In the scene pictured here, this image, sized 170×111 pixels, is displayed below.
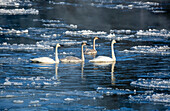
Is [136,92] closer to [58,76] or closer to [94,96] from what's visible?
[94,96]

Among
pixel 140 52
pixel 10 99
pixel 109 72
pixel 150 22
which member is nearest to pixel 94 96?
pixel 10 99

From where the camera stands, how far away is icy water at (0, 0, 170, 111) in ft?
45.1

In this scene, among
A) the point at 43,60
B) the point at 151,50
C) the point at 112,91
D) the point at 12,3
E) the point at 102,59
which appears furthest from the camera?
the point at 12,3

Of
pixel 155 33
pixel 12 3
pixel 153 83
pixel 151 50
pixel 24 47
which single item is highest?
pixel 12 3

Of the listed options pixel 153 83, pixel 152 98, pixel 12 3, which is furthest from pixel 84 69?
pixel 12 3

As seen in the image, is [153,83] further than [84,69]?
No

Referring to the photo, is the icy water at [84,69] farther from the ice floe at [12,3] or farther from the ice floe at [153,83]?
the ice floe at [12,3]

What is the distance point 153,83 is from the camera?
52.4 ft

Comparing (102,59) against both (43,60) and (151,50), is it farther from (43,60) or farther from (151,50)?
(151,50)

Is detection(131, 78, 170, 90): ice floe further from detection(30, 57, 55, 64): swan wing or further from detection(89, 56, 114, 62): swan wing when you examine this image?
detection(30, 57, 55, 64): swan wing

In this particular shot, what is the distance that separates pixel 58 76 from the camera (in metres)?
17.4

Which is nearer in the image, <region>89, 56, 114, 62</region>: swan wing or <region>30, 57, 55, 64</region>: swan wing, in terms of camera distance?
<region>30, 57, 55, 64</region>: swan wing

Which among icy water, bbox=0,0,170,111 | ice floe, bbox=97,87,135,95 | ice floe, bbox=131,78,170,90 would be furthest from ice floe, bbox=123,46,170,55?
ice floe, bbox=97,87,135,95

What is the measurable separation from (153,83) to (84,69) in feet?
12.5
